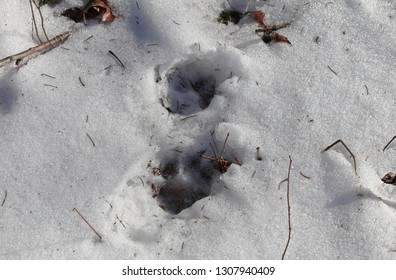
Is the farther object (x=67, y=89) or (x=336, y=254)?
(x=67, y=89)

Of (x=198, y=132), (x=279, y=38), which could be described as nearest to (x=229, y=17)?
(x=279, y=38)

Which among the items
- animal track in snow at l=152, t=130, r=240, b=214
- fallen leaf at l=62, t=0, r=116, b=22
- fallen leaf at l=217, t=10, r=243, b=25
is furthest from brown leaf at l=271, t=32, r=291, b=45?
fallen leaf at l=62, t=0, r=116, b=22

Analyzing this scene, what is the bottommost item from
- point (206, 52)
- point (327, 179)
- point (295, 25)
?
point (327, 179)

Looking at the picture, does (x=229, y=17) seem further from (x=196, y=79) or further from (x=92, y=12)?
(x=92, y=12)

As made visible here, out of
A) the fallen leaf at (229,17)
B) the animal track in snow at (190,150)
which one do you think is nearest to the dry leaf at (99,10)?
the animal track in snow at (190,150)

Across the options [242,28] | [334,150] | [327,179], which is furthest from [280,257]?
[242,28]

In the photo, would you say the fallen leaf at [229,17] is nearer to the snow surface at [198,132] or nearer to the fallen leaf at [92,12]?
the snow surface at [198,132]

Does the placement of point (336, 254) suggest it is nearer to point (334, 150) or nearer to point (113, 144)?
point (334, 150)
